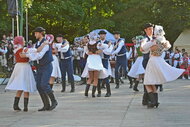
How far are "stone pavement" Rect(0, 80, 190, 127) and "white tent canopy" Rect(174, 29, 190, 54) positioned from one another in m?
27.3

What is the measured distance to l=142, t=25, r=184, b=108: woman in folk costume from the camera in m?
10.4

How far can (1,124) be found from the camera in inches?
337

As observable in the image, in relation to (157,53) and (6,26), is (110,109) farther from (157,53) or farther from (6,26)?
(6,26)

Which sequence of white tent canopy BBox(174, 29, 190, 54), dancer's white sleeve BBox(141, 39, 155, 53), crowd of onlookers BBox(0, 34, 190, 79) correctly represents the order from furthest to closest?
1. white tent canopy BBox(174, 29, 190, 54)
2. crowd of onlookers BBox(0, 34, 190, 79)
3. dancer's white sleeve BBox(141, 39, 155, 53)

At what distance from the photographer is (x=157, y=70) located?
10.4 meters

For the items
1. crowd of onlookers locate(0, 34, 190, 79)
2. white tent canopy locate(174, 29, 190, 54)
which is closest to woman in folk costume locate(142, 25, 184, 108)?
crowd of onlookers locate(0, 34, 190, 79)

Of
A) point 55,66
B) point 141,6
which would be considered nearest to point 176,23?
point 141,6

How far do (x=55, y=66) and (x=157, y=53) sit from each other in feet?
Answer: 17.1

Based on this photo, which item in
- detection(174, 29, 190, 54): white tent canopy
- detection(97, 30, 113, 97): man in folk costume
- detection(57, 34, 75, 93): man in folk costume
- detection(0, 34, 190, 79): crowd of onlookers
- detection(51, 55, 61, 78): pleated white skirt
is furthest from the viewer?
detection(174, 29, 190, 54): white tent canopy

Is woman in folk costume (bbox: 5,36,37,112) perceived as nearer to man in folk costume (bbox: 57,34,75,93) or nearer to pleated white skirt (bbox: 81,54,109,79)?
pleated white skirt (bbox: 81,54,109,79)

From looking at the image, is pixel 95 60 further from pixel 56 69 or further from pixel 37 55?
pixel 37 55

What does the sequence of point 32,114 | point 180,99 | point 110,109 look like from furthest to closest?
1. point 180,99
2. point 110,109
3. point 32,114

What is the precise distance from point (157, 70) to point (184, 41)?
3062 centimetres

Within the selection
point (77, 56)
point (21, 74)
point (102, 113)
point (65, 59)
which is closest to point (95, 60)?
point (65, 59)
